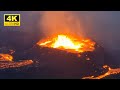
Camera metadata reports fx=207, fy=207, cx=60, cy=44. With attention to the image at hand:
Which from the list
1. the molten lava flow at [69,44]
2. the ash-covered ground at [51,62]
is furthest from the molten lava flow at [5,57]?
the molten lava flow at [69,44]

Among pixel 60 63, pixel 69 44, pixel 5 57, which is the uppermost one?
pixel 69 44

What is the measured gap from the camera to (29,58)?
9.89 feet

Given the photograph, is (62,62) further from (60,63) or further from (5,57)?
(5,57)

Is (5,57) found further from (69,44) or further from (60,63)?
(69,44)

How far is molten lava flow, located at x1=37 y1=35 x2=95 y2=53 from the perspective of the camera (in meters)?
3.03

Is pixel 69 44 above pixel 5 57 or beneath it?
above

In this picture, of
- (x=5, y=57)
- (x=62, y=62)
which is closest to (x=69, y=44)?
(x=62, y=62)

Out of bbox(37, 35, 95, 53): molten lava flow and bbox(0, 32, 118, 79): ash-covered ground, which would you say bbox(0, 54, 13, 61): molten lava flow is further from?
bbox(37, 35, 95, 53): molten lava flow

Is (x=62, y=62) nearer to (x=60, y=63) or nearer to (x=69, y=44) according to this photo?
(x=60, y=63)

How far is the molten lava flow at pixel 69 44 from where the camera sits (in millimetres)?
3031

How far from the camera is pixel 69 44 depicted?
307 cm

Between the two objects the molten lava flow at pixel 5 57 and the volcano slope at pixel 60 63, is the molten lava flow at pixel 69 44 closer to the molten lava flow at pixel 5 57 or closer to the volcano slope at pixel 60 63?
the volcano slope at pixel 60 63

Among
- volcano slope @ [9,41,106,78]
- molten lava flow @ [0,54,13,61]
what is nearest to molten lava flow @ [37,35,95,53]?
volcano slope @ [9,41,106,78]

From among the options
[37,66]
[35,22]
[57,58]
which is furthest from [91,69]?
[35,22]
